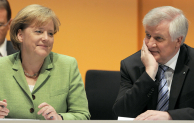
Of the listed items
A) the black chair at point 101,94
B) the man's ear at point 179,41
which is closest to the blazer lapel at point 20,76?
the black chair at point 101,94

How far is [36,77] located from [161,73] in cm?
95

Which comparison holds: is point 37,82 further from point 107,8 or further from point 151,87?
point 107,8

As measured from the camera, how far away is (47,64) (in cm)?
196

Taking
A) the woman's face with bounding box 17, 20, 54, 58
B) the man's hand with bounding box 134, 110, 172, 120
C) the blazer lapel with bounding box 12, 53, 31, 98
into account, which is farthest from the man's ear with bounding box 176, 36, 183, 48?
the blazer lapel with bounding box 12, 53, 31, 98

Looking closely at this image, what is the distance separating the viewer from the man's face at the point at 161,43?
1.78 meters

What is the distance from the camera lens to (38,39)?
6.06 ft

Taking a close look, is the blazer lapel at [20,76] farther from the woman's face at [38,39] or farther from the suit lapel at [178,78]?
Answer: the suit lapel at [178,78]

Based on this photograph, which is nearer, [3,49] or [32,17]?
[32,17]

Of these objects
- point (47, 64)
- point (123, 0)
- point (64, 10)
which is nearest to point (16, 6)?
point (64, 10)

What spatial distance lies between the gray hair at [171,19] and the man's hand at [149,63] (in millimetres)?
196

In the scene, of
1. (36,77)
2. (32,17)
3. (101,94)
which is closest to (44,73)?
(36,77)

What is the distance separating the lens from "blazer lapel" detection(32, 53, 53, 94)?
6.03ft

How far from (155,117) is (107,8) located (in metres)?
2.31

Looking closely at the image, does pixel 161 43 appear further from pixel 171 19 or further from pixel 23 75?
pixel 23 75
